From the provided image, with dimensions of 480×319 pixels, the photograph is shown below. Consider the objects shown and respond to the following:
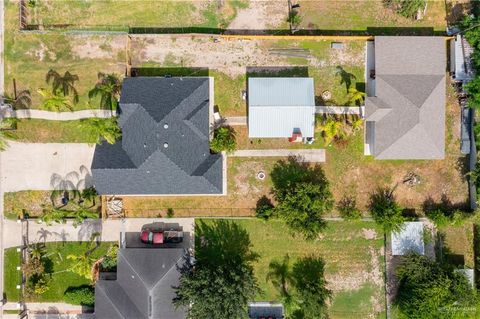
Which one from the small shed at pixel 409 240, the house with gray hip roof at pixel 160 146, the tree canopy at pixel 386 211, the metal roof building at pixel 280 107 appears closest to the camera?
the house with gray hip roof at pixel 160 146

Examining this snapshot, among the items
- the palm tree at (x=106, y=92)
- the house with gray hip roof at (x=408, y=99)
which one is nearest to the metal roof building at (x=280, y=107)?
the house with gray hip roof at (x=408, y=99)

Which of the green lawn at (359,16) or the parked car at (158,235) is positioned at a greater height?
the green lawn at (359,16)

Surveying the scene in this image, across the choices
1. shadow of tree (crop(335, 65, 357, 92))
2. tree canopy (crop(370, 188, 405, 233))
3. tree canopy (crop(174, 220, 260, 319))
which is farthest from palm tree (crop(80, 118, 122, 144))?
tree canopy (crop(370, 188, 405, 233))

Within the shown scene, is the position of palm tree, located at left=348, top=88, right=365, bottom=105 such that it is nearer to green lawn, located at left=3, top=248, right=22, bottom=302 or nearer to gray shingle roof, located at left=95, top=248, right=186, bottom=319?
gray shingle roof, located at left=95, top=248, right=186, bottom=319

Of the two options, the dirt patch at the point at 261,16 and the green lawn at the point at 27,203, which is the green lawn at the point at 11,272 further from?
the dirt patch at the point at 261,16

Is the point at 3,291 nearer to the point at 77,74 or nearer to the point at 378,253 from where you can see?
the point at 77,74

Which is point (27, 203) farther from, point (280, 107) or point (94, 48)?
point (280, 107)

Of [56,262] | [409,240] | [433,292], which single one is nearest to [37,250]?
[56,262]
